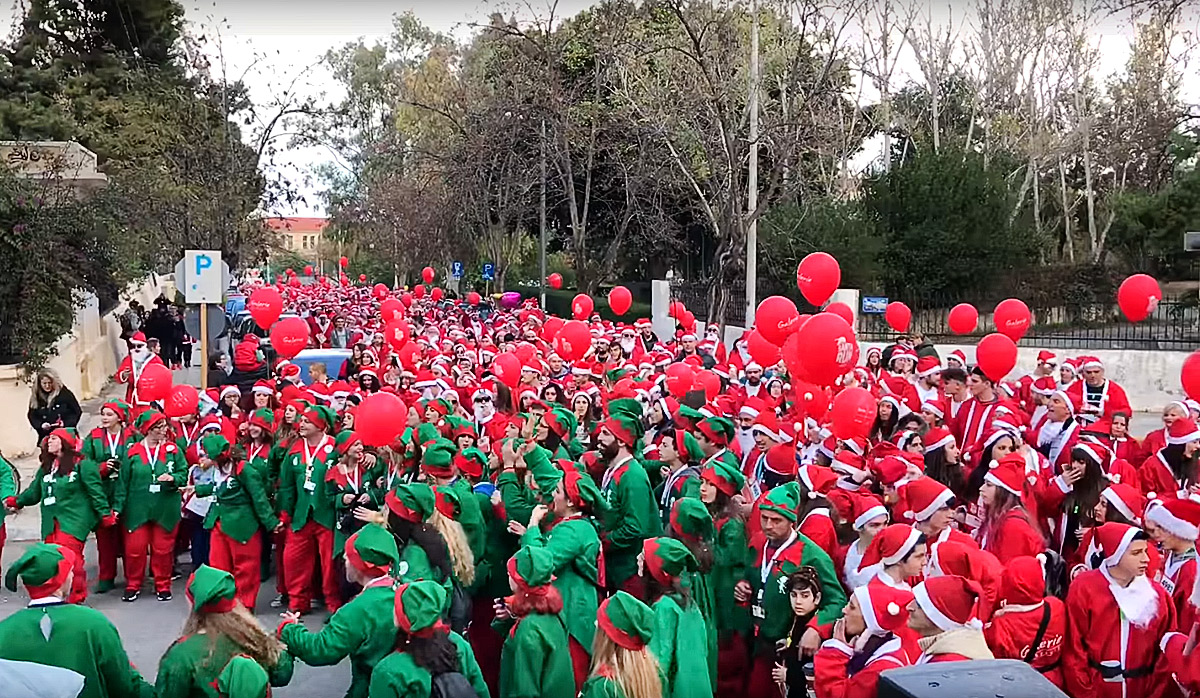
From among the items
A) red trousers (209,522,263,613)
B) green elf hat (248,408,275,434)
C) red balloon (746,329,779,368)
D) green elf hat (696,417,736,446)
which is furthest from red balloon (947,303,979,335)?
red trousers (209,522,263,613)

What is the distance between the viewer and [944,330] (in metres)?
22.9

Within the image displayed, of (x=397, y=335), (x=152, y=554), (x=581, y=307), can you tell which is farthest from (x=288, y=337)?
(x=581, y=307)

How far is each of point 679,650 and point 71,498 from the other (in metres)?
5.95

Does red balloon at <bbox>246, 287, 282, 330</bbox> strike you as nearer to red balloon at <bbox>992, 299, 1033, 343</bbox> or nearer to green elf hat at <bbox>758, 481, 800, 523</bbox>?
red balloon at <bbox>992, 299, 1033, 343</bbox>

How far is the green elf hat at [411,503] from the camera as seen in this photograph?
558 cm

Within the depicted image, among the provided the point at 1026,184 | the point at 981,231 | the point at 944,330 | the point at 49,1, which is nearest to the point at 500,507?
the point at 944,330

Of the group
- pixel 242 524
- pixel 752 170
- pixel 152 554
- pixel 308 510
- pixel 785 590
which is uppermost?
pixel 752 170

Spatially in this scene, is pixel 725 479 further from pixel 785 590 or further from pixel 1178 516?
pixel 1178 516

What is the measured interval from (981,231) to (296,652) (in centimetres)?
2309

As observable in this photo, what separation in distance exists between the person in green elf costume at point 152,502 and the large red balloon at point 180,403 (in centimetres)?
77

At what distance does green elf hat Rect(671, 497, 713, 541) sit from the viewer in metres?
5.55

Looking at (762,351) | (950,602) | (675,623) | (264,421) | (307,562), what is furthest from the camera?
(762,351)

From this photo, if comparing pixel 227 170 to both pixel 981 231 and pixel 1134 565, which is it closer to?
pixel 981 231

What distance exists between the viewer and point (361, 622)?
4.50 meters
